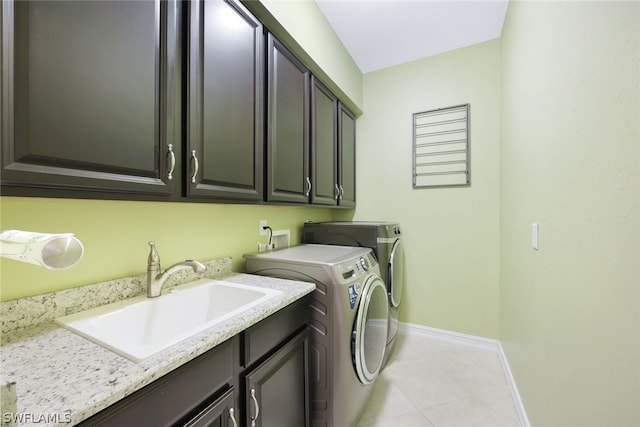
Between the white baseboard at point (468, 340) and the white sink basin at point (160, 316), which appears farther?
the white baseboard at point (468, 340)

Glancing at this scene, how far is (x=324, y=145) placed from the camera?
7.05 ft

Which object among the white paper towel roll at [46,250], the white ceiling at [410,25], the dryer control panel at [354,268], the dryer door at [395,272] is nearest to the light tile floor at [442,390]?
the dryer door at [395,272]

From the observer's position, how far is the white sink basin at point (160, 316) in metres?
0.74

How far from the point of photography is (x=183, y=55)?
100 cm

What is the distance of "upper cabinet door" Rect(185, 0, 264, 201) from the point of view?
103 centimetres

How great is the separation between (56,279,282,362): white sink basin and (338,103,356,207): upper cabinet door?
1.44m

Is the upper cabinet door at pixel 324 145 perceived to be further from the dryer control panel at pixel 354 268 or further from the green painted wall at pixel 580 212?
the green painted wall at pixel 580 212

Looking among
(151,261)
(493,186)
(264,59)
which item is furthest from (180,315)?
(493,186)

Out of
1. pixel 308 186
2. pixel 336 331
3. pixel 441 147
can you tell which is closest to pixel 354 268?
pixel 336 331

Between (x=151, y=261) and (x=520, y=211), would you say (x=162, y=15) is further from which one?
(x=520, y=211)

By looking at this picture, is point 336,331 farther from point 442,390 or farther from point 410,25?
point 410,25

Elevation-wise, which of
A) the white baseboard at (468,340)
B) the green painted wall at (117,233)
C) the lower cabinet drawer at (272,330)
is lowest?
the white baseboard at (468,340)

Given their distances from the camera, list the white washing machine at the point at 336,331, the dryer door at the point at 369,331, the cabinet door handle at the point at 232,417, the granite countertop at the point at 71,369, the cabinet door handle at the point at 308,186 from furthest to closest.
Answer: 1. the cabinet door handle at the point at 308,186
2. the dryer door at the point at 369,331
3. the white washing machine at the point at 336,331
4. the cabinet door handle at the point at 232,417
5. the granite countertop at the point at 71,369

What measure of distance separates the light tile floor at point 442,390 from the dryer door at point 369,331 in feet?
1.09
